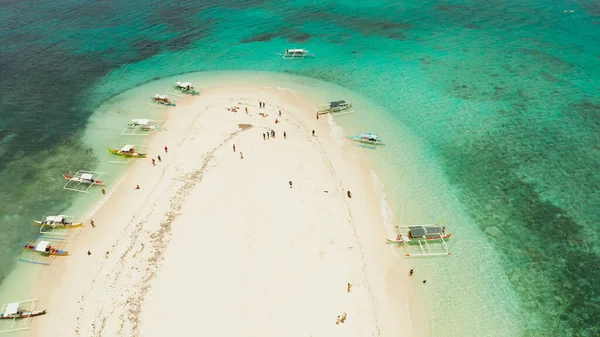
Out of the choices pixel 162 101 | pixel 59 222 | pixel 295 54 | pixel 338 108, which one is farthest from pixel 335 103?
pixel 59 222

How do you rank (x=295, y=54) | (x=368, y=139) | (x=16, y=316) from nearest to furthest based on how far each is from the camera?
(x=16, y=316)
(x=368, y=139)
(x=295, y=54)

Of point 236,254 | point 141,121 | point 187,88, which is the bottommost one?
point 236,254

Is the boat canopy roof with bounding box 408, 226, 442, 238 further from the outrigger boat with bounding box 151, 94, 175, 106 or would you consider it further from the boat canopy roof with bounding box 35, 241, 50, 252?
the outrigger boat with bounding box 151, 94, 175, 106

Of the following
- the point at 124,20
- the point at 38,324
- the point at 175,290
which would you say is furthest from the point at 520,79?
the point at 124,20

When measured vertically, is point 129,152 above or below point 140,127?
below

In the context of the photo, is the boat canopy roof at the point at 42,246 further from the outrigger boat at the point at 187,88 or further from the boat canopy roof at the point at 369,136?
the boat canopy roof at the point at 369,136

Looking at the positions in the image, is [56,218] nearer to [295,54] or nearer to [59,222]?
[59,222]
